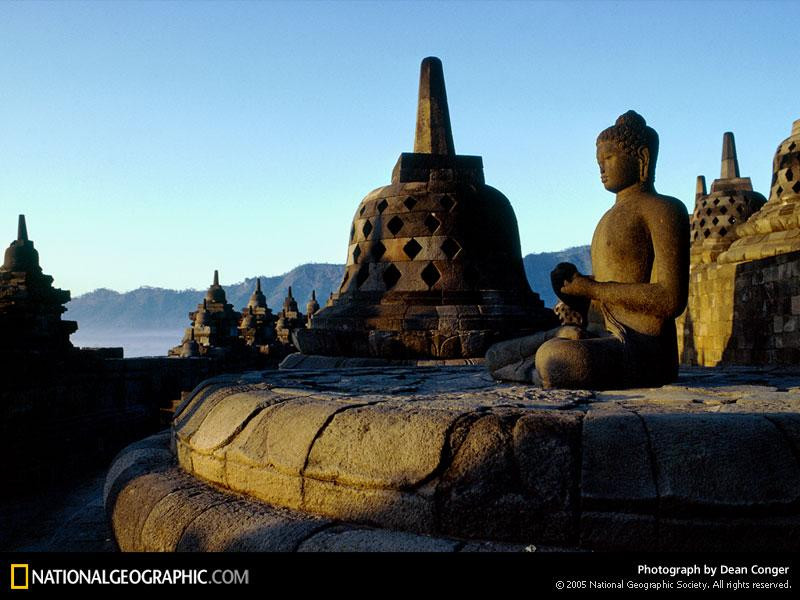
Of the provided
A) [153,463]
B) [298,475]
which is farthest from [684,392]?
[153,463]

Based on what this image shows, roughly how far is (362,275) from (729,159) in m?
10.5

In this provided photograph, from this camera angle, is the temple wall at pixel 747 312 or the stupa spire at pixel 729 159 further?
the stupa spire at pixel 729 159

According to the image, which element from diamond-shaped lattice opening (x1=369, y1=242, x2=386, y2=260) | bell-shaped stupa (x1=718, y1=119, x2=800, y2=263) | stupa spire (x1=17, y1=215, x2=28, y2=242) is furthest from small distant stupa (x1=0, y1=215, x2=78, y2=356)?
bell-shaped stupa (x1=718, y1=119, x2=800, y2=263)

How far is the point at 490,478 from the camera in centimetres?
198

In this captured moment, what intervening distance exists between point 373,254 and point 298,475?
4428mm

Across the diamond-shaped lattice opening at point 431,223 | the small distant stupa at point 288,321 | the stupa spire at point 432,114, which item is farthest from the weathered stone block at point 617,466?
the small distant stupa at point 288,321

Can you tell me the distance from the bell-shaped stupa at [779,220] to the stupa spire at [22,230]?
35.3ft

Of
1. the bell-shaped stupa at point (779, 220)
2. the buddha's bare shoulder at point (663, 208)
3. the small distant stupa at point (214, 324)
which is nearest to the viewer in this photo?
the buddha's bare shoulder at point (663, 208)

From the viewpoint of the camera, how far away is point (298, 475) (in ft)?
7.50

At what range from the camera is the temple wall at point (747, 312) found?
5.37 metres

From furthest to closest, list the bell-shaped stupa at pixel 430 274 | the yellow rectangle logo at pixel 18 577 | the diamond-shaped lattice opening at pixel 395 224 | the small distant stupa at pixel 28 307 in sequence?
the small distant stupa at pixel 28 307 < the diamond-shaped lattice opening at pixel 395 224 < the bell-shaped stupa at pixel 430 274 < the yellow rectangle logo at pixel 18 577

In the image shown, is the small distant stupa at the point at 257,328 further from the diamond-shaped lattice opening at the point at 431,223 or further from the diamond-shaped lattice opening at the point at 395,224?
the diamond-shaped lattice opening at the point at 431,223

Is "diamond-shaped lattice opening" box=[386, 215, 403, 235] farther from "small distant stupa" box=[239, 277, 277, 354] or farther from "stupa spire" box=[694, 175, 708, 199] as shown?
"small distant stupa" box=[239, 277, 277, 354]

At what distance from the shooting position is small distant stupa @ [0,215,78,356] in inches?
316
